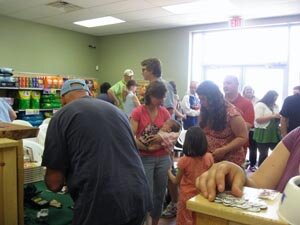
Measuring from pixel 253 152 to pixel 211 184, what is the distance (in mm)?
5186

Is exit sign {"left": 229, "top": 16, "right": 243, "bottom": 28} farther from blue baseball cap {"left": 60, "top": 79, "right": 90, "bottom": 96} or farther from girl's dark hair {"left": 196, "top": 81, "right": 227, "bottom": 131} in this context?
blue baseball cap {"left": 60, "top": 79, "right": 90, "bottom": 96}

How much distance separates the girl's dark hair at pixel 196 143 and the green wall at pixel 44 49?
18.0 feet

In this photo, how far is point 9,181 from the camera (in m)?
1.32

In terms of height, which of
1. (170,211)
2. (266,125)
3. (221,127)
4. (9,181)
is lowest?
(170,211)

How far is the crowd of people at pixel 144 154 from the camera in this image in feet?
3.33

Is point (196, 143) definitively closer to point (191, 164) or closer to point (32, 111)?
point (191, 164)

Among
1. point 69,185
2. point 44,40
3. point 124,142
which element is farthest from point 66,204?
point 44,40

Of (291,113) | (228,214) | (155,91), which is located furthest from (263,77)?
(228,214)

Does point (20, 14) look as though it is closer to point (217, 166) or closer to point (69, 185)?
point (69, 185)

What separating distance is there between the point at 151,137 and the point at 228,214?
1910mm

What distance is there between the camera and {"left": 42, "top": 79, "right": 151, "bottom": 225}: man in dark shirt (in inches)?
58.0

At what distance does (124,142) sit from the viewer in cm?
160

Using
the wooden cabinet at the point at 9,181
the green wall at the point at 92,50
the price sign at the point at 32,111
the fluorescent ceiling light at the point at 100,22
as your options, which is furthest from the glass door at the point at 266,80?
the wooden cabinet at the point at 9,181

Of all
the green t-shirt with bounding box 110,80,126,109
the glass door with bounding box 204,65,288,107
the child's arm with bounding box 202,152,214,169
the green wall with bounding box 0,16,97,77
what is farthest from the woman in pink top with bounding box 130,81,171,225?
the green wall with bounding box 0,16,97,77
